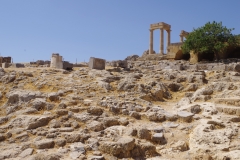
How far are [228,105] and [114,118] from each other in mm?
3762

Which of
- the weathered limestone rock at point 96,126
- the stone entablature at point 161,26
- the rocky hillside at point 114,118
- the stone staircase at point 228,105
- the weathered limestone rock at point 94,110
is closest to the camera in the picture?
the rocky hillside at point 114,118

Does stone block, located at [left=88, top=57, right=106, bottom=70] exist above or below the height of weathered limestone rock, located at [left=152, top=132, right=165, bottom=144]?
above

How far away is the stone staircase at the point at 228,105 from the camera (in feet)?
26.0

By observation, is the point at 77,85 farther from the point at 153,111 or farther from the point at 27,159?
the point at 27,159

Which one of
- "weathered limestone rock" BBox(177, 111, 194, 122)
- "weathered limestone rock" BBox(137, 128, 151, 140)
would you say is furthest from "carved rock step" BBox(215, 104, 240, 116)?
"weathered limestone rock" BBox(137, 128, 151, 140)

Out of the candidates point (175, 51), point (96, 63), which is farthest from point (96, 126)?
point (175, 51)

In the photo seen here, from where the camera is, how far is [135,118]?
318 inches

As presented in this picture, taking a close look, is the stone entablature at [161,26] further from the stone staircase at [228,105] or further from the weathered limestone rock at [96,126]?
the weathered limestone rock at [96,126]

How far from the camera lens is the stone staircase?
26.0 ft

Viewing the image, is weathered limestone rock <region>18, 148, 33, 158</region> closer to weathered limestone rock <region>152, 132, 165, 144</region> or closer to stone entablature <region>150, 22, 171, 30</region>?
weathered limestone rock <region>152, 132, 165, 144</region>

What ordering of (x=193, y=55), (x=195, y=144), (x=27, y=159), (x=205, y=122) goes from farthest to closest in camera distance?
(x=193, y=55)
(x=205, y=122)
(x=195, y=144)
(x=27, y=159)

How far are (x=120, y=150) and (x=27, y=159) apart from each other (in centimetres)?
204

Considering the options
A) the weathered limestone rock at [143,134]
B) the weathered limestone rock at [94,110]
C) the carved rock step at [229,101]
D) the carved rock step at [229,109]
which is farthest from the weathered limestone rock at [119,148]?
the carved rock step at [229,101]


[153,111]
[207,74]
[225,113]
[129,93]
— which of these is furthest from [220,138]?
[207,74]
